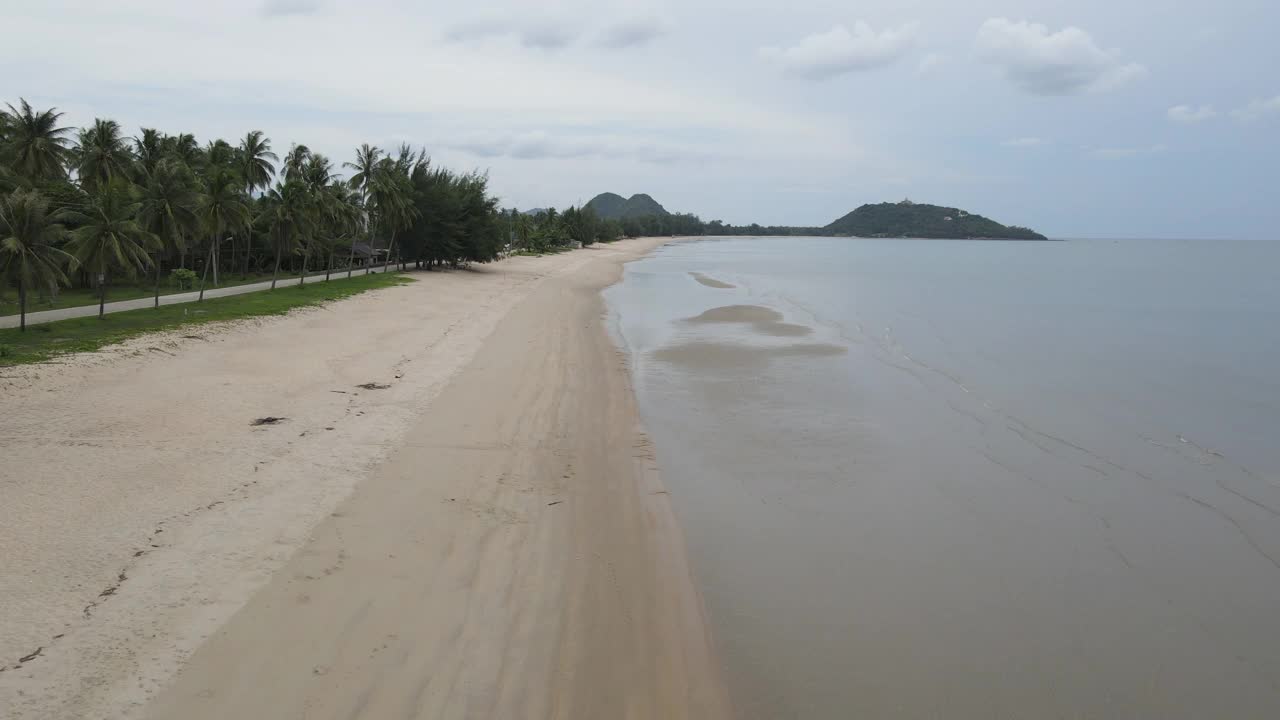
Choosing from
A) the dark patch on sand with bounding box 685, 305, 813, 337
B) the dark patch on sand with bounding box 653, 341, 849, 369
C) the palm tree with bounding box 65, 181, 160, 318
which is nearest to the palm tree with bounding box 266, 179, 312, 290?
the palm tree with bounding box 65, 181, 160, 318

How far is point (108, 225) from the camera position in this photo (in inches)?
1004

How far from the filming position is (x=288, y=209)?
4056 centimetres

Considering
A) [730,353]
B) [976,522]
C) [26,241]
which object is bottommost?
[976,522]

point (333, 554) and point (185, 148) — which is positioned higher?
point (185, 148)

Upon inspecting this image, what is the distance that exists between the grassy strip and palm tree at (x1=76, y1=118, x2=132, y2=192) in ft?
50.8

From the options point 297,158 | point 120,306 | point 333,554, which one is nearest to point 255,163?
point 297,158

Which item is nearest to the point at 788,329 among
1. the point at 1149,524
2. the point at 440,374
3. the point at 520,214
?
the point at 440,374

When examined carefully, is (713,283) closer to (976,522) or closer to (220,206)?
(220,206)

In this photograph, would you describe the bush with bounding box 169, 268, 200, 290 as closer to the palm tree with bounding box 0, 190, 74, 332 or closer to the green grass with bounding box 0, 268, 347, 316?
the green grass with bounding box 0, 268, 347, 316

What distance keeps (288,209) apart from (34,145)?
12473 mm

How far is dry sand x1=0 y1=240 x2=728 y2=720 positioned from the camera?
225 inches

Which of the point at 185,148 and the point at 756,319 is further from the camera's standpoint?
the point at 185,148

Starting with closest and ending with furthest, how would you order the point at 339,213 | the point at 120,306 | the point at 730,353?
the point at 730,353 < the point at 120,306 < the point at 339,213

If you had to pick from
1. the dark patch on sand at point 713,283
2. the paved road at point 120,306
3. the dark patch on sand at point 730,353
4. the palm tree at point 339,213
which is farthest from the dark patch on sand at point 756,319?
the palm tree at point 339,213
